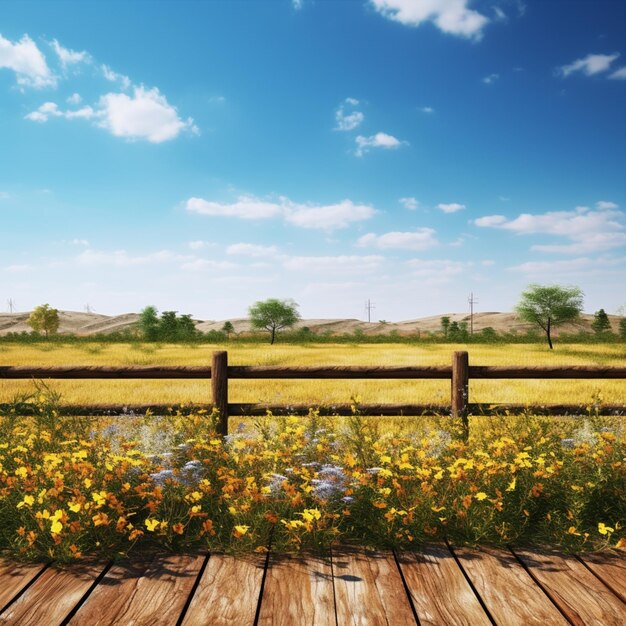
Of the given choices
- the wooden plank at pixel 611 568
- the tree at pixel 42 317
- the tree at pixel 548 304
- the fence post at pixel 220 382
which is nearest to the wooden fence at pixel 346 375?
the fence post at pixel 220 382

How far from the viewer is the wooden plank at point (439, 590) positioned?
317cm

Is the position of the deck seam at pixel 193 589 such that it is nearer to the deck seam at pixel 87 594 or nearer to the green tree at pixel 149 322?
the deck seam at pixel 87 594

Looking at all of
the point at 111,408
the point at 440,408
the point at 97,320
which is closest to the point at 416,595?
the point at 440,408

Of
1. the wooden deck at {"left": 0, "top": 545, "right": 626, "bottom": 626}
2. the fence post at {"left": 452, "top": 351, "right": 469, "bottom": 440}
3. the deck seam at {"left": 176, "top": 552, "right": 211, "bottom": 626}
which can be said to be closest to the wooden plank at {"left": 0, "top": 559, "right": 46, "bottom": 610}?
the wooden deck at {"left": 0, "top": 545, "right": 626, "bottom": 626}

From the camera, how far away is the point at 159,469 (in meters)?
4.70

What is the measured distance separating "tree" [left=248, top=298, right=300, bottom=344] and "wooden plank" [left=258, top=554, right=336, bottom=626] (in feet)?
240

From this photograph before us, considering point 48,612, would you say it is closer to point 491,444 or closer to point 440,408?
point 491,444

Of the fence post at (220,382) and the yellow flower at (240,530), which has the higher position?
the fence post at (220,382)

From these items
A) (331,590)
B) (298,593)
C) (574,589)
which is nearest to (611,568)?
(574,589)

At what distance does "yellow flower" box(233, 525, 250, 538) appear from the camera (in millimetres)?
3781

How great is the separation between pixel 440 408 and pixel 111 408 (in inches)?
161

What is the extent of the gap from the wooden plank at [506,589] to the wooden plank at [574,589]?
0.07 meters

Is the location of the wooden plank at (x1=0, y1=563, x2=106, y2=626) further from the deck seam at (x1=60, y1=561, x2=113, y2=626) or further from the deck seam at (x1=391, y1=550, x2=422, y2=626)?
the deck seam at (x1=391, y1=550, x2=422, y2=626)

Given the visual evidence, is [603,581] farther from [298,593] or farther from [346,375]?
[346,375]
